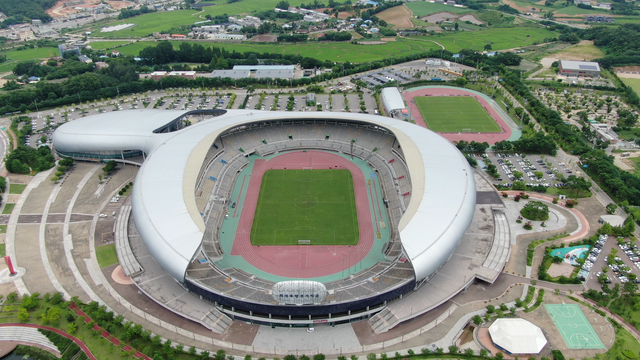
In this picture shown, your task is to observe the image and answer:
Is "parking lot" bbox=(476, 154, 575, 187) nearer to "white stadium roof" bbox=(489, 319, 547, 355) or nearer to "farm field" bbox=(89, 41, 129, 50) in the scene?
"white stadium roof" bbox=(489, 319, 547, 355)

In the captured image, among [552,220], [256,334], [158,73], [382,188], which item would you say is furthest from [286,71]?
[256,334]

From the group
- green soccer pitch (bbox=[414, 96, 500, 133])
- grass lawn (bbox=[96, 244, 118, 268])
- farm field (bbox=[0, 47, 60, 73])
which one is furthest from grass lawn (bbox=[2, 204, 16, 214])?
farm field (bbox=[0, 47, 60, 73])

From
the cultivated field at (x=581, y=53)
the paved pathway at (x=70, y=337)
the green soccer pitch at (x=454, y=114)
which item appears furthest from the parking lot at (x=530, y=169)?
the cultivated field at (x=581, y=53)

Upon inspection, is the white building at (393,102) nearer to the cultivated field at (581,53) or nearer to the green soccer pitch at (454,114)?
the green soccer pitch at (454,114)

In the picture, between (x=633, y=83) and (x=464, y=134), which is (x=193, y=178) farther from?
(x=633, y=83)

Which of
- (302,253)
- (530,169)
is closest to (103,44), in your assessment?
(302,253)

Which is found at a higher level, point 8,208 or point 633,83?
point 633,83
